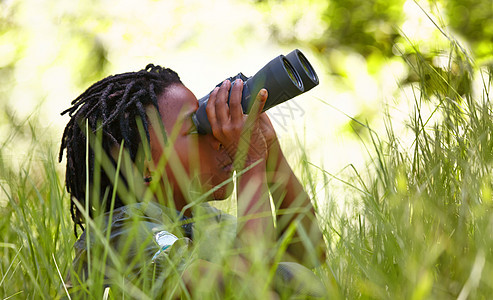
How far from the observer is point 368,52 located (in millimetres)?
3080

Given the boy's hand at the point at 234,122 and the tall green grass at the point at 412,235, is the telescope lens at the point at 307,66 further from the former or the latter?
the tall green grass at the point at 412,235

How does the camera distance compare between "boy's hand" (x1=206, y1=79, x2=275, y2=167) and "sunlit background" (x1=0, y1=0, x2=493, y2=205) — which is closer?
"boy's hand" (x1=206, y1=79, x2=275, y2=167)

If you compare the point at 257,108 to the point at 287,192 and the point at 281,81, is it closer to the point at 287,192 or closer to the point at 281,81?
the point at 281,81

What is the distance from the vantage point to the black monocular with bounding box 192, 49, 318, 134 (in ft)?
3.49

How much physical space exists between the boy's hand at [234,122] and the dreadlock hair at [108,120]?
139mm

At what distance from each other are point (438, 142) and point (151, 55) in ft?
8.00

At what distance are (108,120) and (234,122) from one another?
253 mm

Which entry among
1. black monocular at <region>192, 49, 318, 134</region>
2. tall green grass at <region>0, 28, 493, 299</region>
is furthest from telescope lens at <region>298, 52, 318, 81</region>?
tall green grass at <region>0, 28, 493, 299</region>

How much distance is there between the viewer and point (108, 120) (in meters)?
1.11

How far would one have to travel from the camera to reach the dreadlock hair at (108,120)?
1125mm

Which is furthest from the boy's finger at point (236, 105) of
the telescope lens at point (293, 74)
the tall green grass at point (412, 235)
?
the tall green grass at point (412, 235)

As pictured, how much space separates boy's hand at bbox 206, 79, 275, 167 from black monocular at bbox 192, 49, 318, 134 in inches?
0.7

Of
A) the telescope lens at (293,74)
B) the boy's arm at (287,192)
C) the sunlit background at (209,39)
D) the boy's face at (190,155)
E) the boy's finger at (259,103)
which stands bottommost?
the boy's arm at (287,192)

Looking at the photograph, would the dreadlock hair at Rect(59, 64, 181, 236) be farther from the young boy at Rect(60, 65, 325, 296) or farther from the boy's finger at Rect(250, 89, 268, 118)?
the boy's finger at Rect(250, 89, 268, 118)
